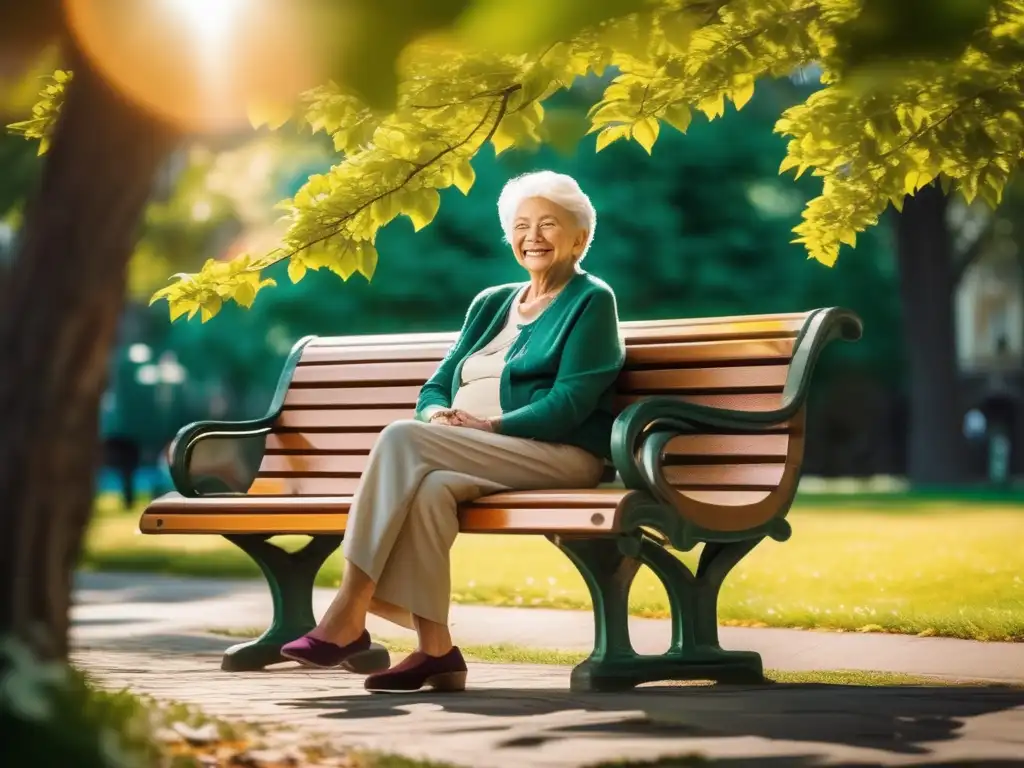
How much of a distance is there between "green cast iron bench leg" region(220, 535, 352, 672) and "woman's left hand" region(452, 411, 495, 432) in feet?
2.98

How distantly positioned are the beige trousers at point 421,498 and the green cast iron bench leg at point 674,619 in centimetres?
35

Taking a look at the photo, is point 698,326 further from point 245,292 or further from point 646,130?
point 245,292

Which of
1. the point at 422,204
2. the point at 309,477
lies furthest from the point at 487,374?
the point at 309,477

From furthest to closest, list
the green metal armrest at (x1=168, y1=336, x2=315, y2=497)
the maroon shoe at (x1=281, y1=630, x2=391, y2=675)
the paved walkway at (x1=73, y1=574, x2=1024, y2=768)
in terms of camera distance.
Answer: the green metal armrest at (x1=168, y1=336, x2=315, y2=497)
the maroon shoe at (x1=281, y1=630, x2=391, y2=675)
the paved walkway at (x1=73, y1=574, x2=1024, y2=768)

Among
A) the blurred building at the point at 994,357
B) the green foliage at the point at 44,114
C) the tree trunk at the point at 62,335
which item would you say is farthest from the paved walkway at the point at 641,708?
the blurred building at the point at 994,357

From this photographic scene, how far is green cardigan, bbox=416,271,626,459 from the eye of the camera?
6.18m

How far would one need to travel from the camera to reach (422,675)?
5871 millimetres

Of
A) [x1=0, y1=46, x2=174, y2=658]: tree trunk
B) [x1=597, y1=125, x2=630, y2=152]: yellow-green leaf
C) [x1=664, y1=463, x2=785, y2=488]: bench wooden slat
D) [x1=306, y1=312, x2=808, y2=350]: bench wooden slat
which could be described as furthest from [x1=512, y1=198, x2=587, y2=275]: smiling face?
[x1=0, y1=46, x2=174, y2=658]: tree trunk

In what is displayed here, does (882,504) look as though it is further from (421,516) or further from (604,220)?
(421,516)

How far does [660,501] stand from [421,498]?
2.48 feet

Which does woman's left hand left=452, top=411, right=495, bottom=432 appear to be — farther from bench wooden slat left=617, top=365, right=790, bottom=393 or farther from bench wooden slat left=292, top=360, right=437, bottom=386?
bench wooden slat left=292, top=360, right=437, bottom=386

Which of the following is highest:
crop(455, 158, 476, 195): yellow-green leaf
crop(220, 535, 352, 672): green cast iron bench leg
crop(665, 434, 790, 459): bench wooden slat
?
crop(455, 158, 476, 195): yellow-green leaf

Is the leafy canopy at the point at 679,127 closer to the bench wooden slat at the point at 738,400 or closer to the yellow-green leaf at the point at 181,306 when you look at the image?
the yellow-green leaf at the point at 181,306

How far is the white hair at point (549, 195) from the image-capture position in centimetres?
646
